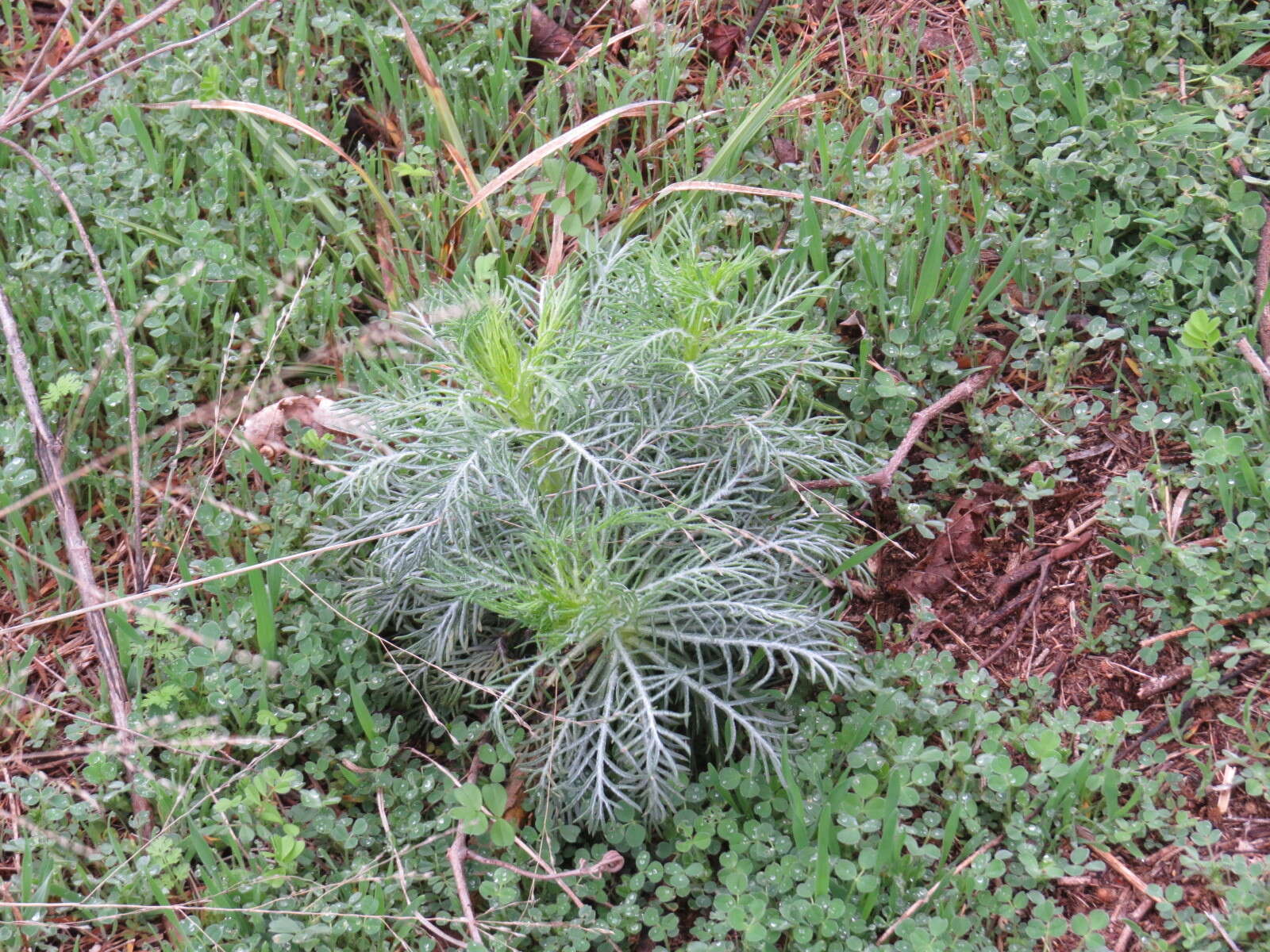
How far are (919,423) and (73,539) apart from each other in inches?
79.2

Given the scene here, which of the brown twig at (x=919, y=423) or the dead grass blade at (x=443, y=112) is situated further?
the dead grass blade at (x=443, y=112)

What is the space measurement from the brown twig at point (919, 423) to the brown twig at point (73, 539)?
158 centimetres

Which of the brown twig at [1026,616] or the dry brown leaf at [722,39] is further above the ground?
the dry brown leaf at [722,39]

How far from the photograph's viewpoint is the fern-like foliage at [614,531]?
7.62 ft

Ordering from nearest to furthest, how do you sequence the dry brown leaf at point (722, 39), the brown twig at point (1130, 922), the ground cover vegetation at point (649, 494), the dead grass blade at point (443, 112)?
the brown twig at point (1130, 922), the ground cover vegetation at point (649, 494), the dead grass blade at point (443, 112), the dry brown leaf at point (722, 39)

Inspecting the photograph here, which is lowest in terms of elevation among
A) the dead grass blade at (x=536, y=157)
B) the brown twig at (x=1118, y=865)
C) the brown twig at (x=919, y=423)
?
the brown twig at (x=1118, y=865)

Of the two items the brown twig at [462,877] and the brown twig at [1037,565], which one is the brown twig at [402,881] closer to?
the brown twig at [462,877]

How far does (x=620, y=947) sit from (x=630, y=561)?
75 cm

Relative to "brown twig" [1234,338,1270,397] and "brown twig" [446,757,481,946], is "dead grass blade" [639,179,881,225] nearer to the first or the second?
"brown twig" [1234,338,1270,397]

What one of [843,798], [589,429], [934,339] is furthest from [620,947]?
[934,339]

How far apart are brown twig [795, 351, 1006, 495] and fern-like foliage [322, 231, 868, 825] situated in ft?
0.64

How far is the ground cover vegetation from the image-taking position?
7.68ft

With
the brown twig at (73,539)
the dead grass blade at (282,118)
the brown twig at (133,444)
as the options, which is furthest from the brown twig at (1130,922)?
the dead grass blade at (282,118)

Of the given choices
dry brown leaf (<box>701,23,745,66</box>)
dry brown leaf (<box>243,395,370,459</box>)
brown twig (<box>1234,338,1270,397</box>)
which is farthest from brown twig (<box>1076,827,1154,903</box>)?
dry brown leaf (<box>701,23,745,66</box>)
